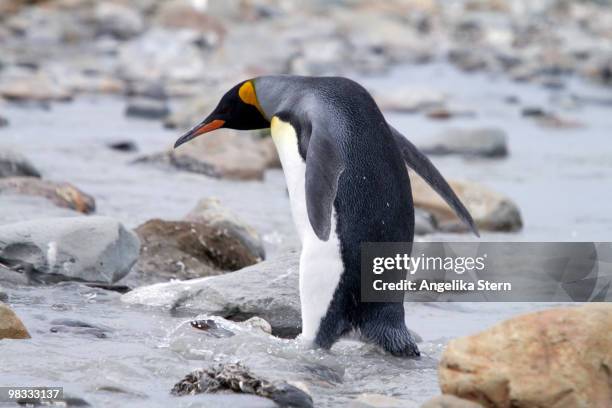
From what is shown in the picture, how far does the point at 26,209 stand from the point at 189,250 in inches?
41.8

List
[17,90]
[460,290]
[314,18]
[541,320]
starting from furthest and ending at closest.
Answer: [314,18] < [17,90] < [460,290] < [541,320]

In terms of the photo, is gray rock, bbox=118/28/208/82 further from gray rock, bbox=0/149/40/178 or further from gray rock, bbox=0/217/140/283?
gray rock, bbox=0/217/140/283

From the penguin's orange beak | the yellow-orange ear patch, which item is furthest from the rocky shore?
the yellow-orange ear patch

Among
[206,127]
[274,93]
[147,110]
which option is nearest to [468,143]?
[147,110]

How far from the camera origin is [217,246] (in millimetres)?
5371

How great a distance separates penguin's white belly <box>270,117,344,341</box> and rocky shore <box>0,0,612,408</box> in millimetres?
127

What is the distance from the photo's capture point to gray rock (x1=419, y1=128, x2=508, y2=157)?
10516 mm

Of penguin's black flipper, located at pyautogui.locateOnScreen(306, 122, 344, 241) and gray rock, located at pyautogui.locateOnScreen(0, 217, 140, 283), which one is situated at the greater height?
penguin's black flipper, located at pyautogui.locateOnScreen(306, 122, 344, 241)

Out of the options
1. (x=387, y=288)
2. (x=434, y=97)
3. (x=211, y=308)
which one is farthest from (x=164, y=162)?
(x=434, y=97)

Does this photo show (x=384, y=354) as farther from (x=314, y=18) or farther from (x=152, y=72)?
(x=314, y=18)

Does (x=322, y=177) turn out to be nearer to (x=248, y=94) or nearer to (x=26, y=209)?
(x=248, y=94)

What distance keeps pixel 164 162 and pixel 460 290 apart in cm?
364

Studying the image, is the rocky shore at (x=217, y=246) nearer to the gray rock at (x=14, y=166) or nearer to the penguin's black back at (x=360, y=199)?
the gray rock at (x=14, y=166)

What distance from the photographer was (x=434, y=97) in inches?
583
